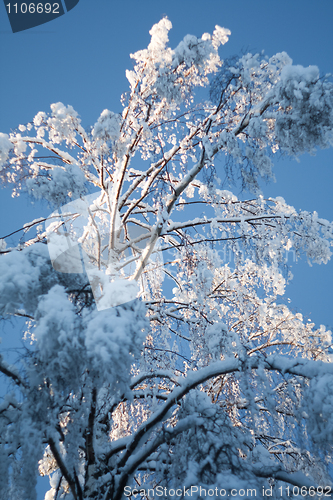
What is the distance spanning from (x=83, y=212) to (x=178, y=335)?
2544mm

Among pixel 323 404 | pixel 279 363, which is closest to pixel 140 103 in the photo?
pixel 279 363

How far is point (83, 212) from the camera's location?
408cm

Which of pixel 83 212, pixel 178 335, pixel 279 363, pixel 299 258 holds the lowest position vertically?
pixel 279 363

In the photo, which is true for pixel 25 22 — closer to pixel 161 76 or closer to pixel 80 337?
pixel 161 76

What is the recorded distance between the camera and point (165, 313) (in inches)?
189

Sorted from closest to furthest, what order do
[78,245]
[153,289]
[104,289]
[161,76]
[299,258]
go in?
[104,289]
[78,245]
[161,76]
[299,258]
[153,289]

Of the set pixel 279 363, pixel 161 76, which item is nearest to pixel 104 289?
pixel 279 363

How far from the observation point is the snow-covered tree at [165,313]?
2.10m

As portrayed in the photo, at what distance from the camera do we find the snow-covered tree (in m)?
2.10

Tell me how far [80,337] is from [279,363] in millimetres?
1698

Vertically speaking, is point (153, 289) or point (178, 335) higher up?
Result: point (153, 289)

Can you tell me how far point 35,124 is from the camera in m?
5.32

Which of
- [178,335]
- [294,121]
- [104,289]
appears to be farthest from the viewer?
[178,335]

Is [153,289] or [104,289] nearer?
[104,289]
